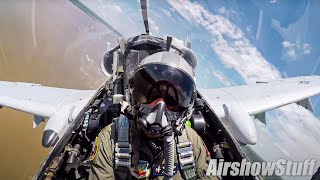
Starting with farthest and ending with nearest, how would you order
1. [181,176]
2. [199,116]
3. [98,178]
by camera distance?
[199,116], [181,176], [98,178]

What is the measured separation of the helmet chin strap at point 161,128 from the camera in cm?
196

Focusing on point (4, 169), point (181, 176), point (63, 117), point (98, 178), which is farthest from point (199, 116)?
point (4, 169)

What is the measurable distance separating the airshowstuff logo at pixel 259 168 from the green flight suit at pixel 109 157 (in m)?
0.07

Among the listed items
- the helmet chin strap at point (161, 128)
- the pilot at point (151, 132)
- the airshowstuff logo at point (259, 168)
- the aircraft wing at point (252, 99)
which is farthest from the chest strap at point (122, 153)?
the aircraft wing at point (252, 99)

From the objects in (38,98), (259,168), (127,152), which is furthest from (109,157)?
(38,98)

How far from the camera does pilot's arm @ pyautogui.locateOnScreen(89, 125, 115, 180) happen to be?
6.90ft

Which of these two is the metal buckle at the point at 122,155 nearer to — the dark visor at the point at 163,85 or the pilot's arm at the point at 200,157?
the dark visor at the point at 163,85

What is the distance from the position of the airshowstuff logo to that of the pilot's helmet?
629 mm

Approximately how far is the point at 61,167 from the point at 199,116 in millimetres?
1397

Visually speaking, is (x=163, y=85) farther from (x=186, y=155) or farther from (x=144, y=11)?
(x=144, y=11)

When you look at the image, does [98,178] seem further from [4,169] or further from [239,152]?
[4,169]

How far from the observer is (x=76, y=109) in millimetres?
5566

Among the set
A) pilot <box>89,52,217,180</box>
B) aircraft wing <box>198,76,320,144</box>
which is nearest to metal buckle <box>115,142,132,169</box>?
pilot <box>89,52,217,180</box>

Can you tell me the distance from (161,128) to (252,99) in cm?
502
